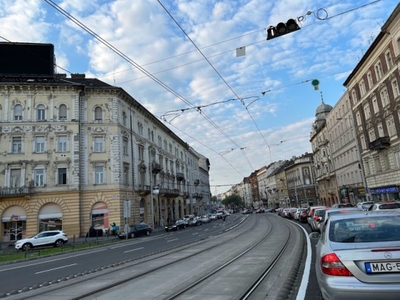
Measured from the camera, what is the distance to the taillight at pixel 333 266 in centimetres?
438

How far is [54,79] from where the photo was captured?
40.3 meters

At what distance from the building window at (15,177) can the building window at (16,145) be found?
2.27 m

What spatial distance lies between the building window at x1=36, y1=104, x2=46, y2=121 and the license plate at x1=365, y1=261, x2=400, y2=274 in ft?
132

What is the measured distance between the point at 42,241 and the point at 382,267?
29.3 meters

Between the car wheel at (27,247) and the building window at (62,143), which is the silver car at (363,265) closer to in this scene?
the car wheel at (27,247)

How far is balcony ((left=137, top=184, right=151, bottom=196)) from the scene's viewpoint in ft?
→ 146

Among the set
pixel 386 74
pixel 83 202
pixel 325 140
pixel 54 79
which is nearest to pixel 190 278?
pixel 83 202

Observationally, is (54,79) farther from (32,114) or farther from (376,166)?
(376,166)

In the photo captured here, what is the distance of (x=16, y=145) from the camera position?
3744 cm

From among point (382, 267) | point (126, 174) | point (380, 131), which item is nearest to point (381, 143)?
point (380, 131)

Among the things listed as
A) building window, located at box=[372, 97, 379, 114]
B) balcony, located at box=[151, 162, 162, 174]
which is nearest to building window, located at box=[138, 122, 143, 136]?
balcony, located at box=[151, 162, 162, 174]

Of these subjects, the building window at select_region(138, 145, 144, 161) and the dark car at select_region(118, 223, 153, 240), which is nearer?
the dark car at select_region(118, 223, 153, 240)

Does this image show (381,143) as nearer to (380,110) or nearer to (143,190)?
(380,110)

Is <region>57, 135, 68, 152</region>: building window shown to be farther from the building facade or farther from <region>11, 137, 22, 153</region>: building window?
<region>11, 137, 22, 153</region>: building window
